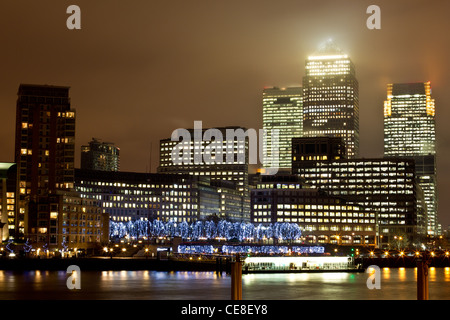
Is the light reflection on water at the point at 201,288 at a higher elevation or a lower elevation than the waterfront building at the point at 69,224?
lower

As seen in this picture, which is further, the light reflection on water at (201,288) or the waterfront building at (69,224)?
the waterfront building at (69,224)

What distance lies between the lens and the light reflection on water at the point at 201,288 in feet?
335

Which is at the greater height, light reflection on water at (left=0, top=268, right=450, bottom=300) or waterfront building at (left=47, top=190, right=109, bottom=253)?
waterfront building at (left=47, top=190, right=109, bottom=253)

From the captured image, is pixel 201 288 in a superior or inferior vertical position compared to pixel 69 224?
inferior

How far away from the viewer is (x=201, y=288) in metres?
115

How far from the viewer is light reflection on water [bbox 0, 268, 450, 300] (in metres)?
102

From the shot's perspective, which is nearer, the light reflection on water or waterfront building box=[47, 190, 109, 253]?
the light reflection on water

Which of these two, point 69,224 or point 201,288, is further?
point 69,224
